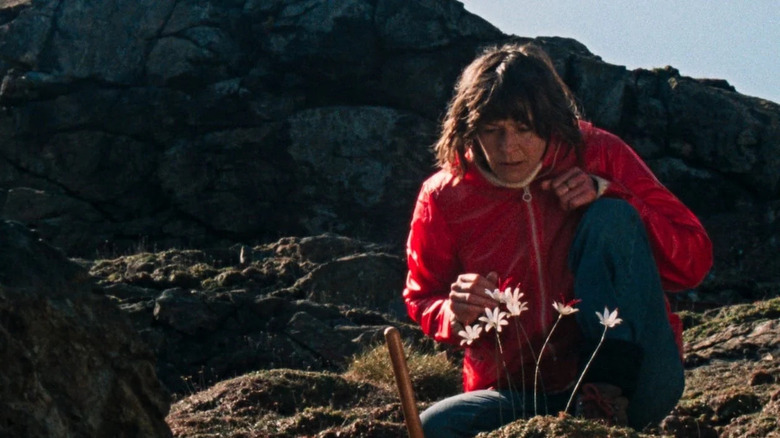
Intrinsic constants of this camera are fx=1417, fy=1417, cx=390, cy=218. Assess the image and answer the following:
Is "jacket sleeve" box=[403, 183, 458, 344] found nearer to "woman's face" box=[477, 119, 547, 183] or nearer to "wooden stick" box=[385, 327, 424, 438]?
"woman's face" box=[477, 119, 547, 183]

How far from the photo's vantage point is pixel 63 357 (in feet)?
11.8

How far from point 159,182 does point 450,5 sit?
14.0 feet

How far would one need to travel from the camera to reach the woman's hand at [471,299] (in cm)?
439

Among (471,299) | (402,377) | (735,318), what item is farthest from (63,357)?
(735,318)

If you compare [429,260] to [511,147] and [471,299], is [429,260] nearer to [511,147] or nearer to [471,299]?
[511,147]

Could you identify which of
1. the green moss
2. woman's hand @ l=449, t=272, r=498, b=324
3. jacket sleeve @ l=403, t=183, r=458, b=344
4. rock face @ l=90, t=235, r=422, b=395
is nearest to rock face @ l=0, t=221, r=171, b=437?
woman's hand @ l=449, t=272, r=498, b=324

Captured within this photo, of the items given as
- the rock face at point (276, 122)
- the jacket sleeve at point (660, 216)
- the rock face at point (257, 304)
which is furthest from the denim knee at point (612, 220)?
the rock face at point (276, 122)

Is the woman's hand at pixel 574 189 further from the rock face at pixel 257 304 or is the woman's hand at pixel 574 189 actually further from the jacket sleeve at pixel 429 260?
the rock face at pixel 257 304

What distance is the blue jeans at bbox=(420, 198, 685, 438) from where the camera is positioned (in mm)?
4527

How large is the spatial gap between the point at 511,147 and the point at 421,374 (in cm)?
349

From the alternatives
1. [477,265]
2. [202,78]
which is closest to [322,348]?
[477,265]

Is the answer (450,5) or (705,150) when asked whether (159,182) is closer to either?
(450,5)

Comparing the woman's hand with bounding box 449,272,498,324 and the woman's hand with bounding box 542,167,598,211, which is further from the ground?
the woman's hand with bounding box 542,167,598,211

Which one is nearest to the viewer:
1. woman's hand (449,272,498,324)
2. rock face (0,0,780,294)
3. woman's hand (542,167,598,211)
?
woman's hand (449,272,498,324)
